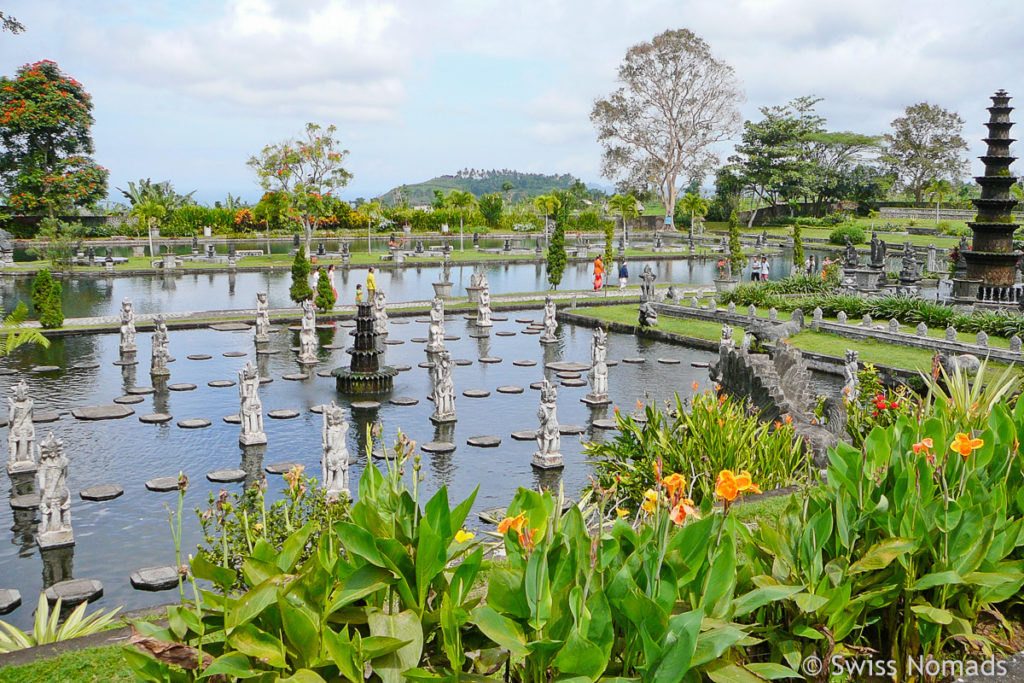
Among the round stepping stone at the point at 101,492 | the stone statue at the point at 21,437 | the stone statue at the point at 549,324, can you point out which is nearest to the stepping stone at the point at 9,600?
the round stepping stone at the point at 101,492

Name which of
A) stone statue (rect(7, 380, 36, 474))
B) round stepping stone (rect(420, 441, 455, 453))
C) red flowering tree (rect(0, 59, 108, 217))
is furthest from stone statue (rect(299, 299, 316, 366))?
red flowering tree (rect(0, 59, 108, 217))

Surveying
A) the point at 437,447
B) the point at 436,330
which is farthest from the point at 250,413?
the point at 436,330

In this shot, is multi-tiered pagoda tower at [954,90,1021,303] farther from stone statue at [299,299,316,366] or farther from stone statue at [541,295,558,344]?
→ stone statue at [299,299,316,366]

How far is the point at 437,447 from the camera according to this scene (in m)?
14.2

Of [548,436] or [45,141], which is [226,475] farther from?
[45,141]

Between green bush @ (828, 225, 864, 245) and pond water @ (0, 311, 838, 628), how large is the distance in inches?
1504

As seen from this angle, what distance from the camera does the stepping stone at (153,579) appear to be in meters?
9.20

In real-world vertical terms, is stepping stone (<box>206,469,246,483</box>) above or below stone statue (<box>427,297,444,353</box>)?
below

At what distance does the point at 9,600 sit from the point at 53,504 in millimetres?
1575

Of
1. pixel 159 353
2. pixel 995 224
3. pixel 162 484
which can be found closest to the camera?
pixel 162 484

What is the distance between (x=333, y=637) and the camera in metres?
3.48

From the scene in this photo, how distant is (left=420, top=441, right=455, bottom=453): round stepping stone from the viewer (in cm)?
1418

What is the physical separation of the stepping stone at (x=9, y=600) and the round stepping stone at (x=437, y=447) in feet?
21.3

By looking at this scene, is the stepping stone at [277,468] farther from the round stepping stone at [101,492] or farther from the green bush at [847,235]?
the green bush at [847,235]
